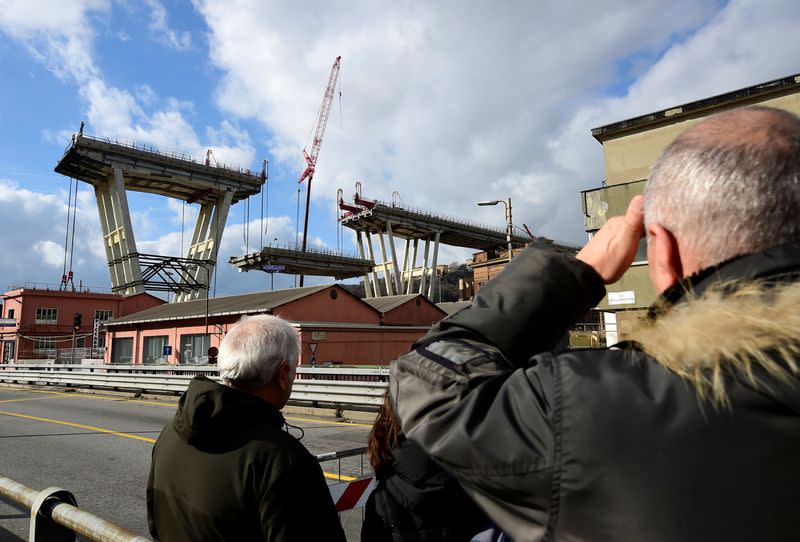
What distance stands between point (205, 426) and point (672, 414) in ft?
5.92

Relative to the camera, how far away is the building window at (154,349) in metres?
32.0

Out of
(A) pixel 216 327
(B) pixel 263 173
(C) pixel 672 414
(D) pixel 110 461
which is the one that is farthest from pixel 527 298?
(B) pixel 263 173

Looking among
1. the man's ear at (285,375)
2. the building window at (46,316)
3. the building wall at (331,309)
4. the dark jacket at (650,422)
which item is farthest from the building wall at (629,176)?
the building window at (46,316)

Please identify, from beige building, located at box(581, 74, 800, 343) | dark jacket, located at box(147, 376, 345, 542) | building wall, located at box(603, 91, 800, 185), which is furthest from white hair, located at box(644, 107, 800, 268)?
building wall, located at box(603, 91, 800, 185)

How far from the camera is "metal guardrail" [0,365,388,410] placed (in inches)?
508

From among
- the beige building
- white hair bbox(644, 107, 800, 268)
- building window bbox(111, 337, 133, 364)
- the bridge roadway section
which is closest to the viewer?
white hair bbox(644, 107, 800, 268)

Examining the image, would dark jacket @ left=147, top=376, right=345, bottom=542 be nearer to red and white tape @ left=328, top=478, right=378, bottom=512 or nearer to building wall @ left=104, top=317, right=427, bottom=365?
red and white tape @ left=328, top=478, right=378, bottom=512

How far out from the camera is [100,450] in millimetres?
9531

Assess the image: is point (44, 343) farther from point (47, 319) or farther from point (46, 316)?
point (46, 316)

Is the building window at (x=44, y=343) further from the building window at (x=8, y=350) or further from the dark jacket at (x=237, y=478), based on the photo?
the dark jacket at (x=237, y=478)

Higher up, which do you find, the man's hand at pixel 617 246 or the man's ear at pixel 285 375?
the man's hand at pixel 617 246

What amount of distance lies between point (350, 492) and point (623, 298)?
1352 cm

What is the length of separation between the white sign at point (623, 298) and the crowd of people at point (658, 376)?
593 inches

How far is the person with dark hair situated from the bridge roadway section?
305 mm
